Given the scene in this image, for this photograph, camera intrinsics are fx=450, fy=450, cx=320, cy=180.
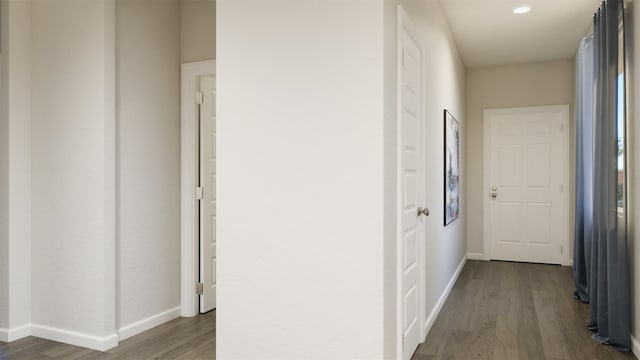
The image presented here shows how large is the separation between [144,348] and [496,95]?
17.3 ft

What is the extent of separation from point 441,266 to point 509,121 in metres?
3.03

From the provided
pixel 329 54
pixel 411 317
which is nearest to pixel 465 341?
pixel 411 317

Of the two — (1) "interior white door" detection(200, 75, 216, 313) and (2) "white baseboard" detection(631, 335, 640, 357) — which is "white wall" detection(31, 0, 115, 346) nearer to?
(1) "interior white door" detection(200, 75, 216, 313)

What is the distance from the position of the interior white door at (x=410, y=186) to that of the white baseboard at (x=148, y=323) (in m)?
1.91

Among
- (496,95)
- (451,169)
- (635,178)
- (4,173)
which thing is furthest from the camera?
(496,95)

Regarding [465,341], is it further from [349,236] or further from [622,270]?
[349,236]

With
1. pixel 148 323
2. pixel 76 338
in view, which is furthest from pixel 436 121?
pixel 76 338

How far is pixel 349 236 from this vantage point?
2.18m

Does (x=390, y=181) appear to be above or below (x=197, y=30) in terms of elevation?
below

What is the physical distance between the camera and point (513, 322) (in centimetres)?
350

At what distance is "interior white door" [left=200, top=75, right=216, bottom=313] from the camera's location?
146 inches

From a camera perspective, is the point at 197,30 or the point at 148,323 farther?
the point at 197,30

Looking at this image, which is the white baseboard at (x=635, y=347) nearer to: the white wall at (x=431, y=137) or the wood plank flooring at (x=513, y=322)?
the wood plank flooring at (x=513, y=322)

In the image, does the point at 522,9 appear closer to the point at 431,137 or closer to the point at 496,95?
the point at 431,137
